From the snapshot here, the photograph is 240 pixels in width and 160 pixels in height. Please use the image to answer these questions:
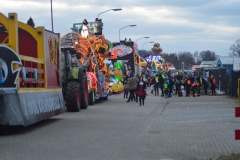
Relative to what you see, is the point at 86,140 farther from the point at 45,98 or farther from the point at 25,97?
the point at 45,98

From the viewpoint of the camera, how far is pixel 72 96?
1988 centimetres

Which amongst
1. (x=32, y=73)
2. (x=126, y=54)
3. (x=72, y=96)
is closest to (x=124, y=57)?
(x=126, y=54)

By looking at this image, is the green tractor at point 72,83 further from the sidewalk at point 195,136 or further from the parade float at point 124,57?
the parade float at point 124,57

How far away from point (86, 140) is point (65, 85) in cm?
846

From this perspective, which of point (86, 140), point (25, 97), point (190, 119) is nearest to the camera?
point (86, 140)

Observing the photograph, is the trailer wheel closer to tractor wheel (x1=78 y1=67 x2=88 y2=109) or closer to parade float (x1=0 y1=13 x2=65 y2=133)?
parade float (x1=0 y1=13 x2=65 y2=133)

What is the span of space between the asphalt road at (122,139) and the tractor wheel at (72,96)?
2.20 m

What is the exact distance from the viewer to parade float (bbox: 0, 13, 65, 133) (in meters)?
12.5

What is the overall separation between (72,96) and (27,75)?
6.32 meters

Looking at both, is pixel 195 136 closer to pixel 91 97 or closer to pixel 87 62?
Answer: pixel 91 97

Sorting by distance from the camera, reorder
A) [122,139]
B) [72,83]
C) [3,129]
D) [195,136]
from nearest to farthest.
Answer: [122,139] → [195,136] → [3,129] → [72,83]

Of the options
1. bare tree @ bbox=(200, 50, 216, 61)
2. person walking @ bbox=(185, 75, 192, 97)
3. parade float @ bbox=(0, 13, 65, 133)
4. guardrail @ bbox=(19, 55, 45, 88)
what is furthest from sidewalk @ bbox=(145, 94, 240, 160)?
bare tree @ bbox=(200, 50, 216, 61)

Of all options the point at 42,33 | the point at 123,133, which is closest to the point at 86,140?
the point at 123,133

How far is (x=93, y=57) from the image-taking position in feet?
87.9
